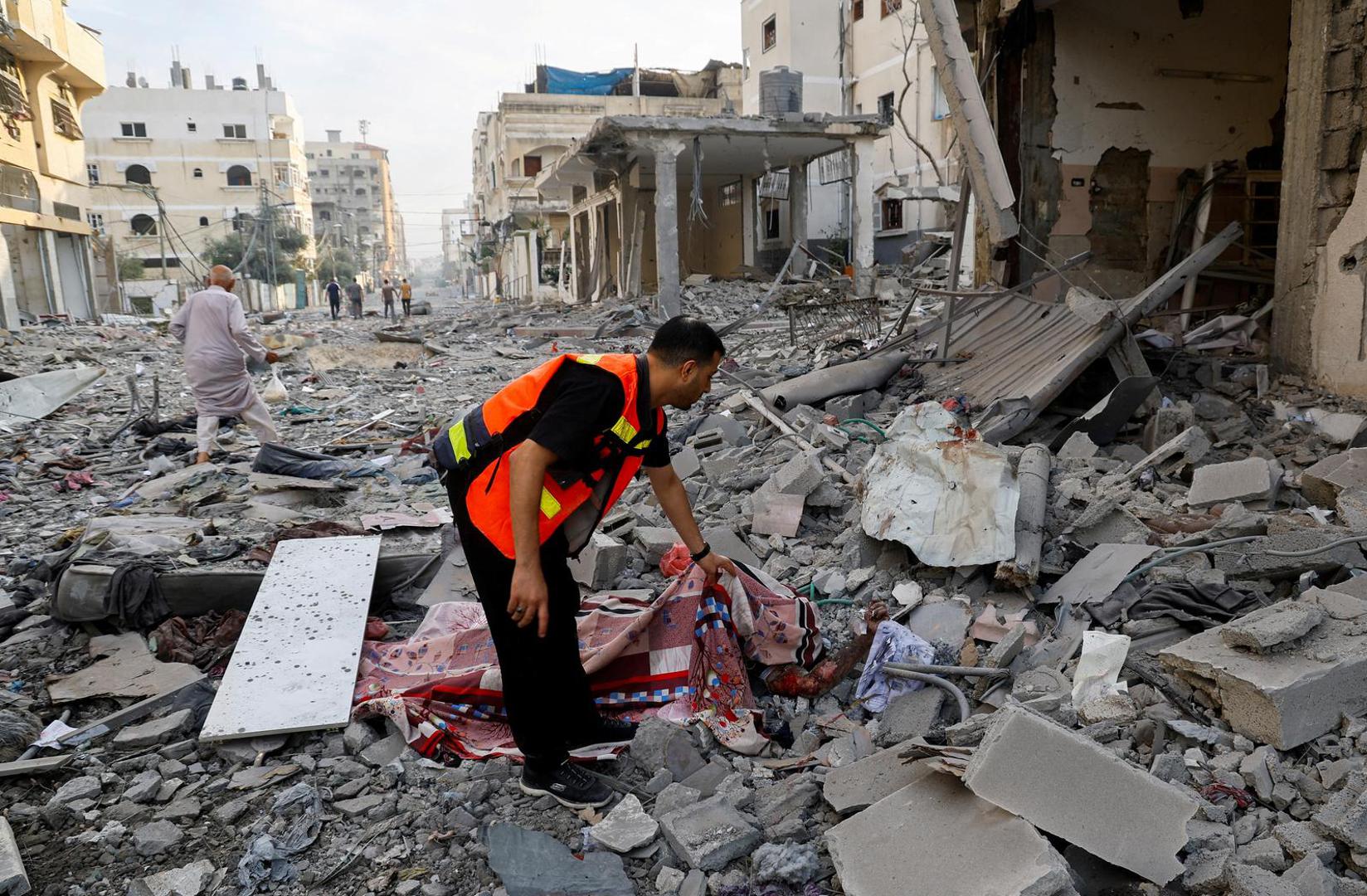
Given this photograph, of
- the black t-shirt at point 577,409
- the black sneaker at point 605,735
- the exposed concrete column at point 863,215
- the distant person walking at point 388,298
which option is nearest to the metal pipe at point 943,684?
the black sneaker at point 605,735

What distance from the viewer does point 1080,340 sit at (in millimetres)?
6059

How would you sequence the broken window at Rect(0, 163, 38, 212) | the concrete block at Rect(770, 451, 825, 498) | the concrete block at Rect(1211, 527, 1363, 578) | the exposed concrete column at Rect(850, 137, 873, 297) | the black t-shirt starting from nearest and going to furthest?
1. the black t-shirt
2. the concrete block at Rect(1211, 527, 1363, 578)
3. the concrete block at Rect(770, 451, 825, 498)
4. the exposed concrete column at Rect(850, 137, 873, 297)
5. the broken window at Rect(0, 163, 38, 212)

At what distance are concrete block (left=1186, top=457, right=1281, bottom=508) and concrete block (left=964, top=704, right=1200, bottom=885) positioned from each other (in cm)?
246

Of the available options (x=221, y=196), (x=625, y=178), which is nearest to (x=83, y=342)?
(x=625, y=178)

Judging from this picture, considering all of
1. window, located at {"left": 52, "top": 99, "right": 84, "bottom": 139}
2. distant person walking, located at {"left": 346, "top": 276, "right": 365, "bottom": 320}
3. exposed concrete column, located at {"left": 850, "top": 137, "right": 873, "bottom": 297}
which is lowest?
distant person walking, located at {"left": 346, "top": 276, "right": 365, "bottom": 320}

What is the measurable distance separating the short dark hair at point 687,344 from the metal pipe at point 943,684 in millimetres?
1289

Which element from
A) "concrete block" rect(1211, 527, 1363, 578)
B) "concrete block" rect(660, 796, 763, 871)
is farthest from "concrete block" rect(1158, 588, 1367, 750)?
"concrete block" rect(660, 796, 763, 871)

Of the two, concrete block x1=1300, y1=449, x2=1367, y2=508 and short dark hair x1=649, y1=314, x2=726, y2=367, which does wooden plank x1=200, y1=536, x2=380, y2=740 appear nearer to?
short dark hair x1=649, y1=314, x2=726, y2=367

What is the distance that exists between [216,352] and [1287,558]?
702cm

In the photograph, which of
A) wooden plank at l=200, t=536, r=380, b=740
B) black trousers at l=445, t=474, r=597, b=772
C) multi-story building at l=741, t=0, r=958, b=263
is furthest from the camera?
multi-story building at l=741, t=0, r=958, b=263

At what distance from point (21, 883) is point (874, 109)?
91.5ft

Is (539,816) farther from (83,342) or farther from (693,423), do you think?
(83,342)

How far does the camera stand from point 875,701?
3.00 meters

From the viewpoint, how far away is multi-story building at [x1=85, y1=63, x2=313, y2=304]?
47.1 meters
